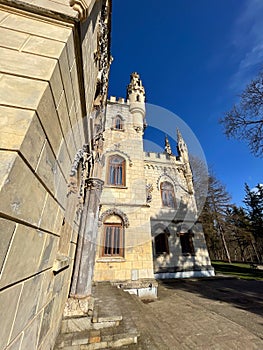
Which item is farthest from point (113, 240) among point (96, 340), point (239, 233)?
point (239, 233)

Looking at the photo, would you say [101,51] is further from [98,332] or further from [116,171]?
[98,332]

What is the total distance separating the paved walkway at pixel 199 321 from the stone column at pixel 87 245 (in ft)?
3.99

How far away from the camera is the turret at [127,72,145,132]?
1188 cm

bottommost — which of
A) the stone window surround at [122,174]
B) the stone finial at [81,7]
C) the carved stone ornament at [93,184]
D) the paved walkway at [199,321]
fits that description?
the paved walkway at [199,321]

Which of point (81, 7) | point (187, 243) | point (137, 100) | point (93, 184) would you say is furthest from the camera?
point (137, 100)

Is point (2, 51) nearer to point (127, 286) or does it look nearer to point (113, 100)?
point (127, 286)

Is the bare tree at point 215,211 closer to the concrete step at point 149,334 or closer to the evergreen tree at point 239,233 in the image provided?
the evergreen tree at point 239,233

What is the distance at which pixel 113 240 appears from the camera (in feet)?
26.6

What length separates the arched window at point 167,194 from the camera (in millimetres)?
13653

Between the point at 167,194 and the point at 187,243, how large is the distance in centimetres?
434

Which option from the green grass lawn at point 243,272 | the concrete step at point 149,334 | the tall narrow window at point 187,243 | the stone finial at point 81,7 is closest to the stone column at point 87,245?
the concrete step at point 149,334

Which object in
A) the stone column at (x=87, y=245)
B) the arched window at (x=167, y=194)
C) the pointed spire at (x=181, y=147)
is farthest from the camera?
the pointed spire at (x=181, y=147)

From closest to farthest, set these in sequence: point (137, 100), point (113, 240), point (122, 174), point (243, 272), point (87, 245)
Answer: point (87, 245)
point (113, 240)
point (122, 174)
point (137, 100)
point (243, 272)

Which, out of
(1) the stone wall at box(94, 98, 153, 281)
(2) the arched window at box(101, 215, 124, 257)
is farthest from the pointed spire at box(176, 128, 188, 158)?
(2) the arched window at box(101, 215, 124, 257)
